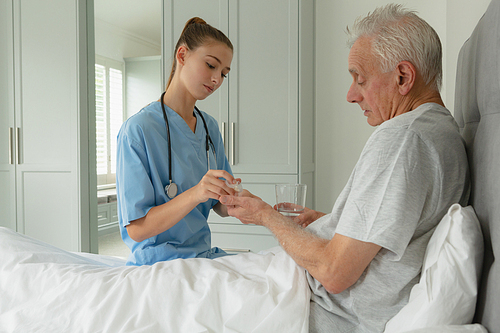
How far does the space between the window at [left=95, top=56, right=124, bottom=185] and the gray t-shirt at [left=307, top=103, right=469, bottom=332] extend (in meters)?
2.50

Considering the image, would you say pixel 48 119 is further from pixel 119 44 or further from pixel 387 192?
pixel 387 192

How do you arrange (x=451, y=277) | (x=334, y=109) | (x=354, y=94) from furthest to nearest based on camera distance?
(x=334, y=109)
(x=354, y=94)
(x=451, y=277)

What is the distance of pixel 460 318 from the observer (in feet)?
2.35

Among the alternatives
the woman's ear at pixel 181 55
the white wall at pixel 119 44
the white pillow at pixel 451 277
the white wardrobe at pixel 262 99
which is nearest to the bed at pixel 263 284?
the white pillow at pixel 451 277

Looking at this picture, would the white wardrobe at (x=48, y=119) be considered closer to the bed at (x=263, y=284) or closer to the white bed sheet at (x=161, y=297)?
the bed at (x=263, y=284)

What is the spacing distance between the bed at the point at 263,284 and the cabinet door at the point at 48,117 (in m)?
1.79

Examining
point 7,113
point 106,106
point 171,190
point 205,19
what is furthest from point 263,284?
point 7,113

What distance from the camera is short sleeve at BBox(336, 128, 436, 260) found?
0.79m

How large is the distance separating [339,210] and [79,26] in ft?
8.90

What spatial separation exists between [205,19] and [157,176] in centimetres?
172

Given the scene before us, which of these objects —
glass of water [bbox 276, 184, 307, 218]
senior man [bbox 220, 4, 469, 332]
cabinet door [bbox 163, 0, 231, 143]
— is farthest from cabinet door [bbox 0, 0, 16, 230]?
senior man [bbox 220, 4, 469, 332]

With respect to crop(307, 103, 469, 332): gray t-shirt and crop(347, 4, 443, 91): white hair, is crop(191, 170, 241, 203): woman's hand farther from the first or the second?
crop(347, 4, 443, 91): white hair

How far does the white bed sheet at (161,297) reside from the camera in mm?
887

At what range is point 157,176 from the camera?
53.0 inches
